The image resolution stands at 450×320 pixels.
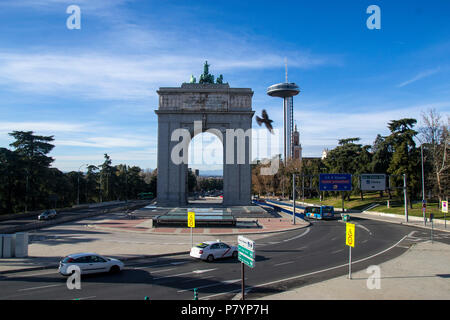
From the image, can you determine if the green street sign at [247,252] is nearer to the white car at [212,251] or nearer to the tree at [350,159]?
the white car at [212,251]

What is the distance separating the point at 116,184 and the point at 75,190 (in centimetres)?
1202

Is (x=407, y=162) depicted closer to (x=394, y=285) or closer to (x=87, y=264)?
(x=394, y=285)


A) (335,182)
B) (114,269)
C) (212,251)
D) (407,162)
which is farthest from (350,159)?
(114,269)

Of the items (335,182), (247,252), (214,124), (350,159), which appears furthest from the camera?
(350,159)

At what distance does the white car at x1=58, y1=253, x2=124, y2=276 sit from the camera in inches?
648

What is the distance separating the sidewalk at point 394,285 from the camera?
13441 millimetres

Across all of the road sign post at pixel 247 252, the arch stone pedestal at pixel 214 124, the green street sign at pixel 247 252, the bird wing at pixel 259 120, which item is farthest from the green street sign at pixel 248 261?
the bird wing at pixel 259 120

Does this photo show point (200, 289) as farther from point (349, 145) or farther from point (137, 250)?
point (349, 145)

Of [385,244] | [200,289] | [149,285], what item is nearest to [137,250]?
[149,285]

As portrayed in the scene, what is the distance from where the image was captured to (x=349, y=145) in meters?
83.8

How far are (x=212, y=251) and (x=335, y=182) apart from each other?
94.3 ft

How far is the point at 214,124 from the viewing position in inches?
2426
